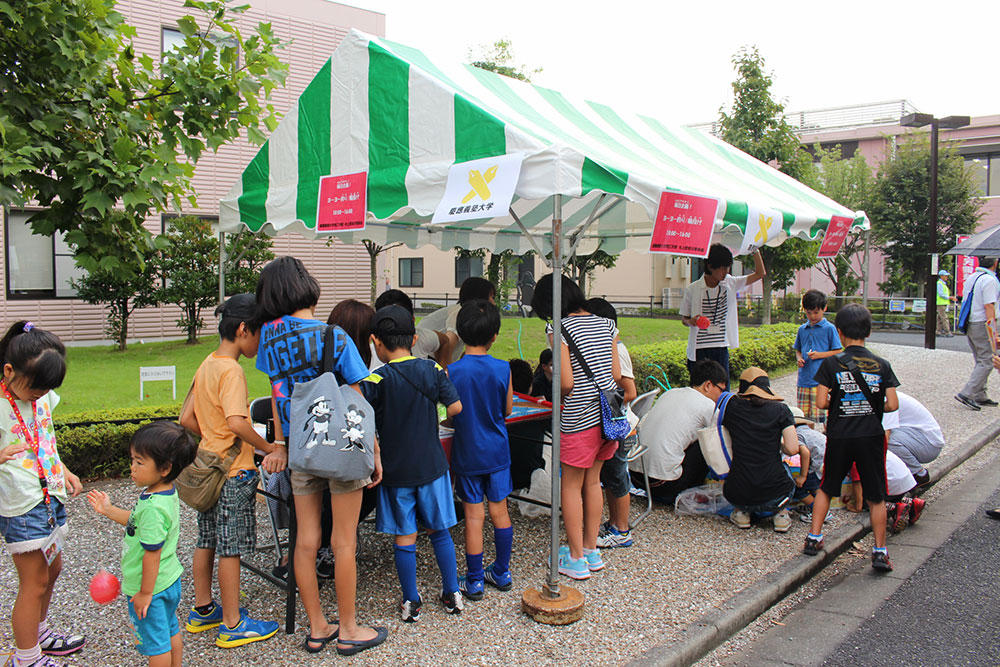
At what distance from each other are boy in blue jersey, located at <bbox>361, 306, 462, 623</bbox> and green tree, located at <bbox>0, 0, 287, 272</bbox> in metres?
2.32

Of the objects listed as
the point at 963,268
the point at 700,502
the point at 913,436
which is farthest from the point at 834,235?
the point at 963,268

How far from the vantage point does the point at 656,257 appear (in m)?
33.8

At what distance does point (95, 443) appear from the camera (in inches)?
228

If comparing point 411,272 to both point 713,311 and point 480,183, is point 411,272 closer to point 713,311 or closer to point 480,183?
point 713,311

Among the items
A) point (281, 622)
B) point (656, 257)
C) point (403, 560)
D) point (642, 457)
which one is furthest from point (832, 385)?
point (656, 257)

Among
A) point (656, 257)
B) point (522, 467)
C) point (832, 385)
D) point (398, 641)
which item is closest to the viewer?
point (398, 641)

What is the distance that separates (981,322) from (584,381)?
778 centimetres

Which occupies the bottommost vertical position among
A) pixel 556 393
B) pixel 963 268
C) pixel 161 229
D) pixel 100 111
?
pixel 556 393

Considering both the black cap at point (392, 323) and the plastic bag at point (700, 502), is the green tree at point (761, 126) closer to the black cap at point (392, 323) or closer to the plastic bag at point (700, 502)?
the plastic bag at point (700, 502)

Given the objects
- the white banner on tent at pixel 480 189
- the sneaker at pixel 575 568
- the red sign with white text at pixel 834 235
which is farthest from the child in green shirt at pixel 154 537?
the red sign with white text at pixel 834 235

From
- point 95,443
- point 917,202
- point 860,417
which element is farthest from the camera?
point 917,202

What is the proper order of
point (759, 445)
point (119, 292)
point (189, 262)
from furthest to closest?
point (189, 262), point (119, 292), point (759, 445)

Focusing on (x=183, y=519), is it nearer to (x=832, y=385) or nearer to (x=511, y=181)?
(x=511, y=181)

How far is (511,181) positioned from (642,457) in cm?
262
